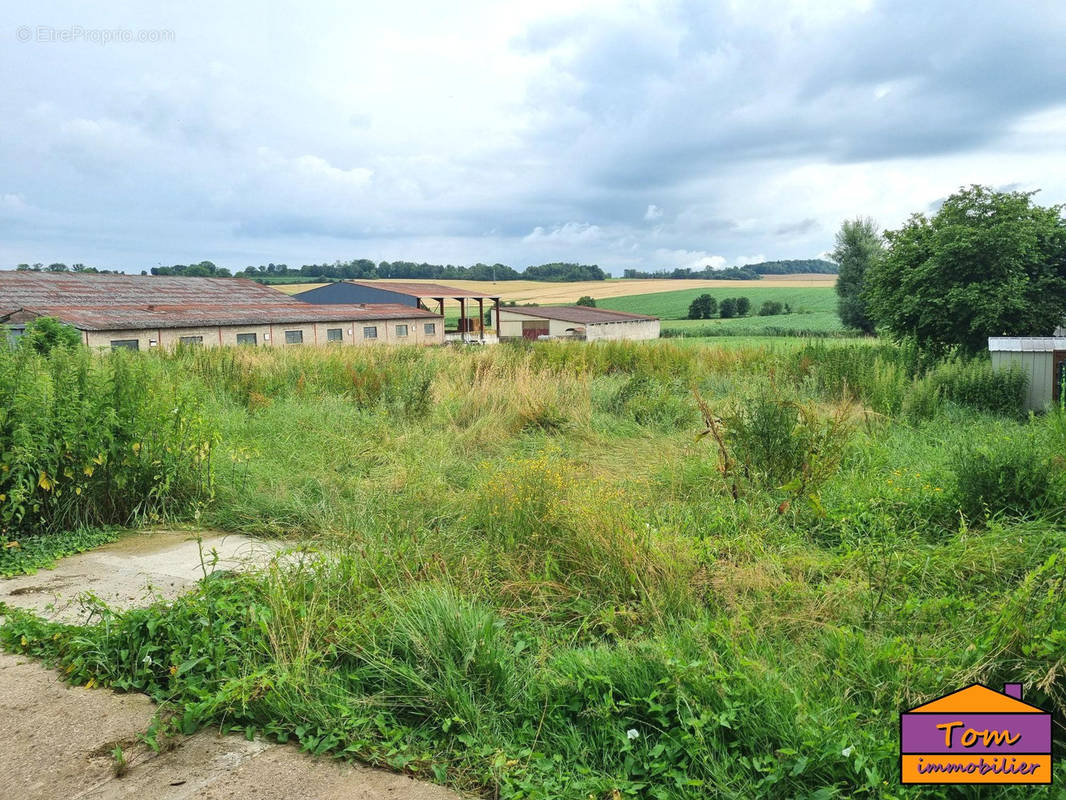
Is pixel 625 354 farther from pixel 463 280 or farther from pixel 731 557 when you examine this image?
pixel 463 280

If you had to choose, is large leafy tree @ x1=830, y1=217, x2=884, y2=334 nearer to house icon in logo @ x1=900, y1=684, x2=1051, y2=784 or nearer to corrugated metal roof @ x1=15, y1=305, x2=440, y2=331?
corrugated metal roof @ x1=15, y1=305, x2=440, y2=331

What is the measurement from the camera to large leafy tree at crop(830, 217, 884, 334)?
170 feet

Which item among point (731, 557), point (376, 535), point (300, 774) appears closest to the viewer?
point (300, 774)

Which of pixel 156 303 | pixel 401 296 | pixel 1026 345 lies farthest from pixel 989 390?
pixel 401 296

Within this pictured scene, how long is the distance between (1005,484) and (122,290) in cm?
3899

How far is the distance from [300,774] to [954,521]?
14.8 feet

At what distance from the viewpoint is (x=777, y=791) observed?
8.03 feet

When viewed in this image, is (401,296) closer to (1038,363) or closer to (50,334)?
(50,334)

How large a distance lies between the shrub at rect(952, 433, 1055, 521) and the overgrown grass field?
21 mm

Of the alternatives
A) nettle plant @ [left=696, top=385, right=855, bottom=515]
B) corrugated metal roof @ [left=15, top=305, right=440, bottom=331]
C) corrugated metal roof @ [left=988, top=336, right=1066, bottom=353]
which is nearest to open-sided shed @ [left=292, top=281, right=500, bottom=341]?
corrugated metal roof @ [left=15, top=305, right=440, bottom=331]

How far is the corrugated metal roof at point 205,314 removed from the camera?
28.3 metres

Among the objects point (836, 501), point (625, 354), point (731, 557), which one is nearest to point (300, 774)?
point (731, 557)

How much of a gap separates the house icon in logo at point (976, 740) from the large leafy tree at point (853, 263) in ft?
175

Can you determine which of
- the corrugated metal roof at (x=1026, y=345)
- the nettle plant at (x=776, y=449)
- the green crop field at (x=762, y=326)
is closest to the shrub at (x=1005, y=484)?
the nettle plant at (x=776, y=449)
